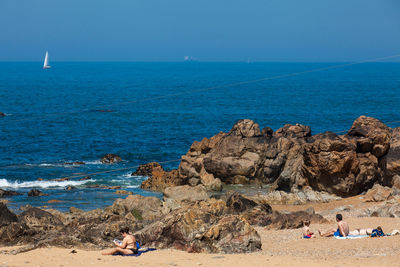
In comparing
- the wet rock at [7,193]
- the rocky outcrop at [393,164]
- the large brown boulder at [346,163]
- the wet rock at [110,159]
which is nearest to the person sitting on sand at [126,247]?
the large brown boulder at [346,163]

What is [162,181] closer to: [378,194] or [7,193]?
[7,193]

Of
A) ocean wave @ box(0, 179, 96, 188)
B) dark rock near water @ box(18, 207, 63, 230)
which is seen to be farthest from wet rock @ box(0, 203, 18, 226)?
ocean wave @ box(0, 179, 96, 188)

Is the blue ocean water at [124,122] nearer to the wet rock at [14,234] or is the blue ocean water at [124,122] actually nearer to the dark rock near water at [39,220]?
the dark rock near water at [39,220]

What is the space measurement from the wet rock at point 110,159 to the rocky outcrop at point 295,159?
1076 cm

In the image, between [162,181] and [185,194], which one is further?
[162,181]

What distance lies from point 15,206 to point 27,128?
3979cm

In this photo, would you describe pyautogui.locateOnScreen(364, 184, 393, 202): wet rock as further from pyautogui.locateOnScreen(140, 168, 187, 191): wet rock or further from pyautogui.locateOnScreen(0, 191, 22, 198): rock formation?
pyautogui.locateOnScreen(0, 191, 22, 198): rock formation

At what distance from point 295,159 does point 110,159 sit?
61.0 feet

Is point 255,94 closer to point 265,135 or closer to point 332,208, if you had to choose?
point 265,135

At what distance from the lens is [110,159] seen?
167 ft

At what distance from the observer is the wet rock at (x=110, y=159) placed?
5037 cm

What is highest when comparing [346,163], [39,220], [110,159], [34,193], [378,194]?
[346,163]

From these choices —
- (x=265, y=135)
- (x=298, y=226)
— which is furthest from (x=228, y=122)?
(x=298, y=226)

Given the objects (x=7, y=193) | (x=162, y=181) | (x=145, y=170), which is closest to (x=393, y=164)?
(x=162, y=181)
